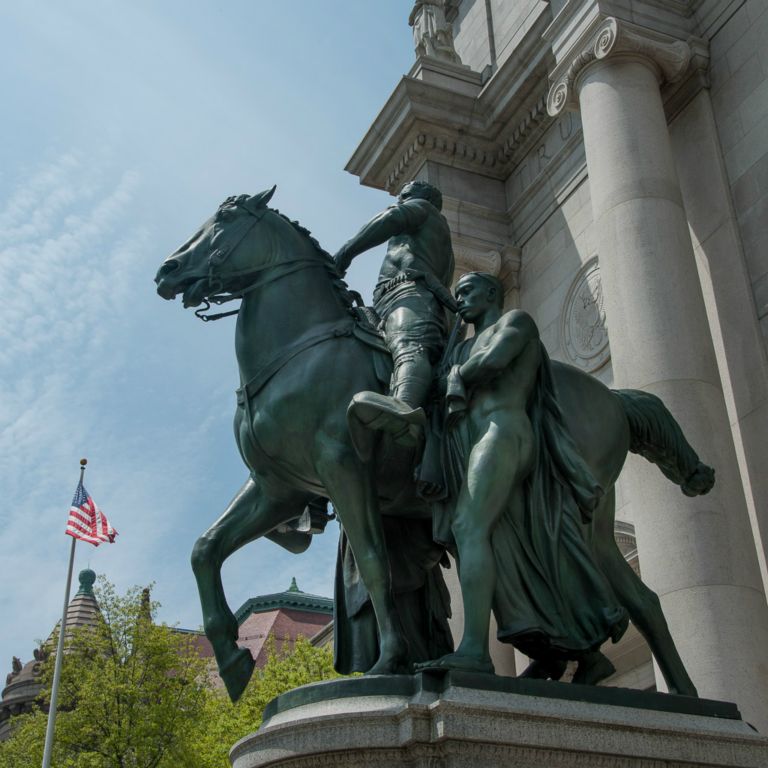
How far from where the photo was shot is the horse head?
718cm

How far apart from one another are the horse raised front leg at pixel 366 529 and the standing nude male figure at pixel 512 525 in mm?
455

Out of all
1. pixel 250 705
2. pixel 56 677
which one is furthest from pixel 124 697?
pixel 250 705

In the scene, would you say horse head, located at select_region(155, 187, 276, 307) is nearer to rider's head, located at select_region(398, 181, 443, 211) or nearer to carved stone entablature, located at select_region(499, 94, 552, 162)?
rider's head, located at select_region(398, 181, 443, 211)

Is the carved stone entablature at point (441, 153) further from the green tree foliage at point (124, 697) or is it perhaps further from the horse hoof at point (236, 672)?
the green tree foliage at point (124, 697)

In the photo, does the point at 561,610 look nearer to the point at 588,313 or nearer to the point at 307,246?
the point at 307,246

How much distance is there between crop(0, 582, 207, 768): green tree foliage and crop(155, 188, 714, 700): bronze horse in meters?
20.2

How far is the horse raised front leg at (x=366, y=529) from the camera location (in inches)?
241

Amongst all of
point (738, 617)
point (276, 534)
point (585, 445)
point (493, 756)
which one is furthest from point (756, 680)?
point (493, 756)

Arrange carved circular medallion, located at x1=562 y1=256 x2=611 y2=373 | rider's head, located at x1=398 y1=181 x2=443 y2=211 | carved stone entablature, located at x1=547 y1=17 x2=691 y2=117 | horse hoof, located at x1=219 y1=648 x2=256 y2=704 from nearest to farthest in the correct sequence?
horse hoof, located at x1=219 y1=648 x2=256 y2=704 → rider's head, located at x1=398 y1=181 x2=443 y2=211 → carved stone entablature, located at x1=547 y1=17 x2=691 y2=117 → carved circular medallion, located at x1=562 y1=256 x2=611 y2=373

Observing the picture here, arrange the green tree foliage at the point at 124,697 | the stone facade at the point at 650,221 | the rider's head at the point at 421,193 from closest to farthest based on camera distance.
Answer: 1. the rider's head at the point at 421,193
2. the stone facade at the point at 650,221
3. the green tree foliage at the point at 124,697

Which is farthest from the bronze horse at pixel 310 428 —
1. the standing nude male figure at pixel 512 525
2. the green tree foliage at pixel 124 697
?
the green tree foliage at pixel 124 697

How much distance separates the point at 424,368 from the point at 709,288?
7.60 metres

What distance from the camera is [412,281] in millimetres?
7441

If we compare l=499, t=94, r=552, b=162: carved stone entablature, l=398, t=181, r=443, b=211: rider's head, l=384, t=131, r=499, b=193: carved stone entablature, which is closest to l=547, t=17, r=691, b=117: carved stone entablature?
l=499, t=94, r=552, b=162: carved stone entablature
